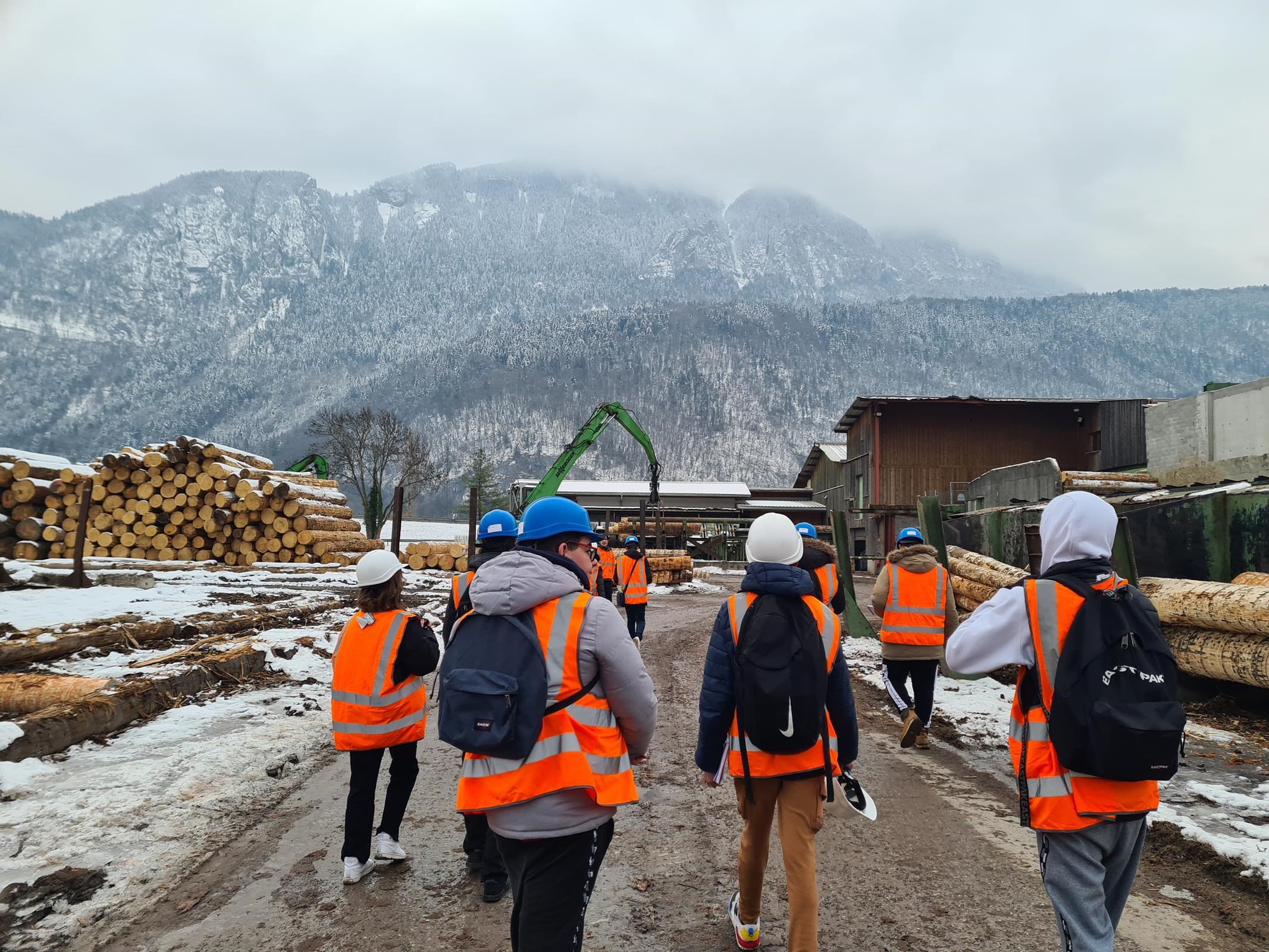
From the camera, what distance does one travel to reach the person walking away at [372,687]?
405cm

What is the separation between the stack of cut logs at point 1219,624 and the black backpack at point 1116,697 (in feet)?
17.6

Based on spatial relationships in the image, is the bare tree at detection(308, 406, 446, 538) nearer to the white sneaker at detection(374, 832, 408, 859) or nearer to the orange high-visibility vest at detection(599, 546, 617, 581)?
the orange high-visibility vest at detection(599, 546, 617, 581)

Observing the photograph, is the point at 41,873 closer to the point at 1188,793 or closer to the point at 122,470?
the point at 1188,793

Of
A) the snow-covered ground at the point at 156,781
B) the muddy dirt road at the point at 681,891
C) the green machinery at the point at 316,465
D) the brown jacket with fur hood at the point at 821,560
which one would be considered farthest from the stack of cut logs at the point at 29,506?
the brown jacket with fur hood at the point at 821,560

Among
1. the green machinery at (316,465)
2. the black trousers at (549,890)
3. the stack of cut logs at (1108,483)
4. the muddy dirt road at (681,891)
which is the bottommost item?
the muddy dirt road at (681,891)

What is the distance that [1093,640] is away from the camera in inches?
93.4

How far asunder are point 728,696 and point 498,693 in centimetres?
123

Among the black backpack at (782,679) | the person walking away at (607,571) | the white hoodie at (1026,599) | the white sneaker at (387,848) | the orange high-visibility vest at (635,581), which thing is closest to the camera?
the white hoodie at (1026,599)

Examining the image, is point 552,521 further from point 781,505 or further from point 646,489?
point 646,489

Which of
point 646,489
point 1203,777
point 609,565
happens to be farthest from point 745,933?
point 646,489

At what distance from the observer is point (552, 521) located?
279 cm

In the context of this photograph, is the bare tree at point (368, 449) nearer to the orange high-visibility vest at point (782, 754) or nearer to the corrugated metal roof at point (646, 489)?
the corrugated metal roof at point (646, 489)

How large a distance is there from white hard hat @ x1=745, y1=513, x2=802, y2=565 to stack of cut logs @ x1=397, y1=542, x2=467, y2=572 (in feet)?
76.3

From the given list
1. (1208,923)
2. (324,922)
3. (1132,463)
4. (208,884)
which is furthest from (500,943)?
(1132,463)
